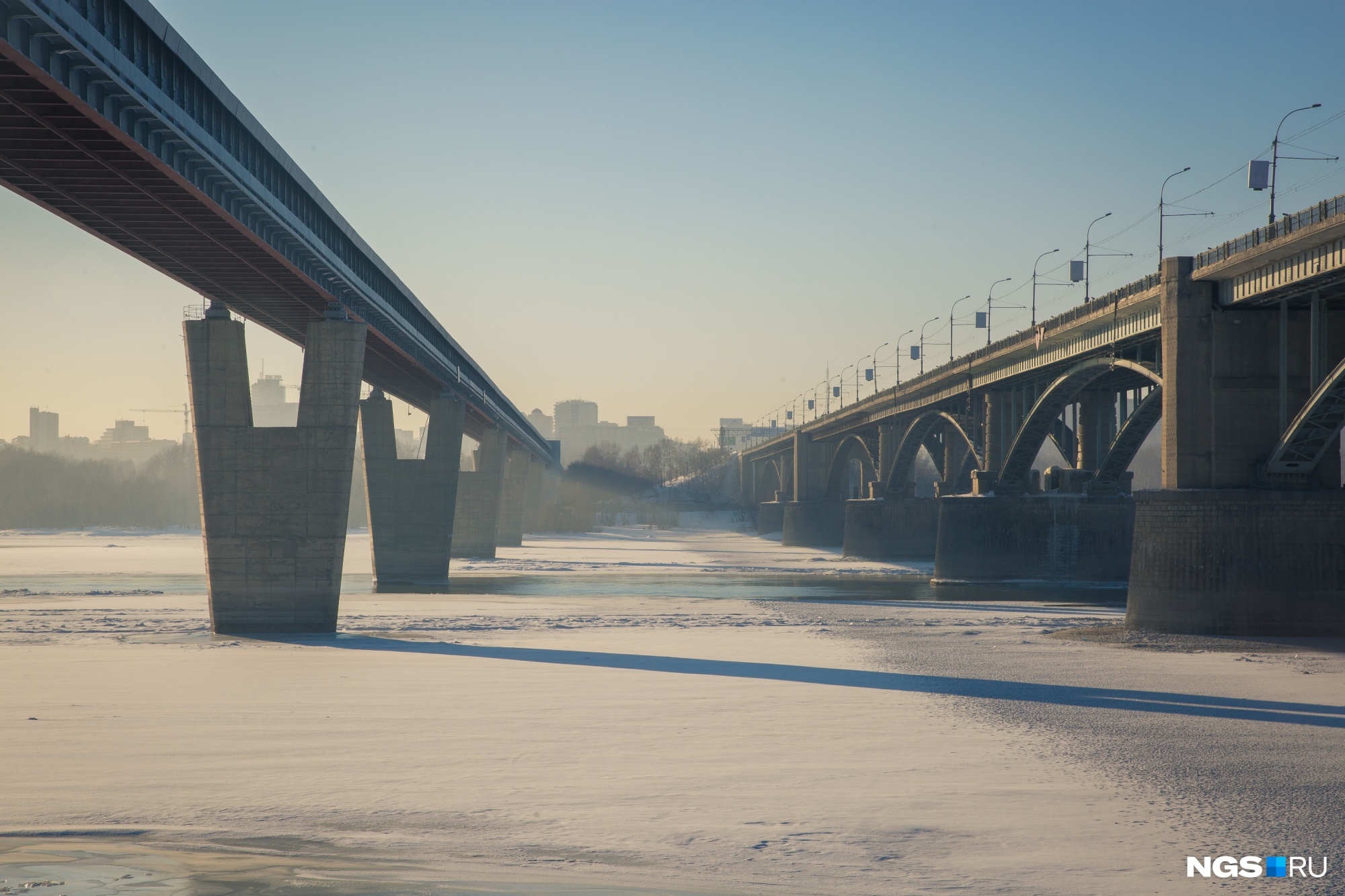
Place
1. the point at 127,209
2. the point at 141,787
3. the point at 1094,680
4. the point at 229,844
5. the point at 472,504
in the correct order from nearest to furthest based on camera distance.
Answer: the point at 229,844 → the point at 141,787 → the point at 1094,680 → the point at 127,209 → the point at 472,504

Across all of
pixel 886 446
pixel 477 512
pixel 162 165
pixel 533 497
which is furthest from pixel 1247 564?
pixel 533 497

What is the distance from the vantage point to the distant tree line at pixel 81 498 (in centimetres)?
17975

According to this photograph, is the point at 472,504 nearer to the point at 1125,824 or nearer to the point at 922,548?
the point at 922,548

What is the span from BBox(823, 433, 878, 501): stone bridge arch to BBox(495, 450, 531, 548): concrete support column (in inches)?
1388

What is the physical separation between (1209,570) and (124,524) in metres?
181

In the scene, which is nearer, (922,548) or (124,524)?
(922,548)

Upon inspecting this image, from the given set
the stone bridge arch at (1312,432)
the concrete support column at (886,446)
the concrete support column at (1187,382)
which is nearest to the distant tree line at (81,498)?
the concrete support column at (886,446)

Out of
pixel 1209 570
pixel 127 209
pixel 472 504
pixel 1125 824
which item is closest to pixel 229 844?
pixel 1125 824

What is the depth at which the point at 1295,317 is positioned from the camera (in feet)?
106

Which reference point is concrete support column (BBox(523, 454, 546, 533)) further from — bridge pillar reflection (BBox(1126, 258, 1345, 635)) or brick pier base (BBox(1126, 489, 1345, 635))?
brick pier base (BBox(1126, 489, 1345, 635))

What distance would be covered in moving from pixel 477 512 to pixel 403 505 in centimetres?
2583

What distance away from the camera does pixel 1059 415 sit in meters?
60.0

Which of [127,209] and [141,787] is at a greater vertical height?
[127,209]

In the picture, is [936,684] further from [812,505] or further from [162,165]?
[812,505]
